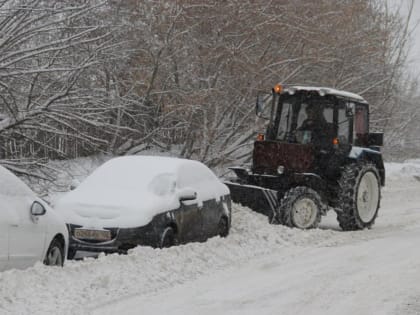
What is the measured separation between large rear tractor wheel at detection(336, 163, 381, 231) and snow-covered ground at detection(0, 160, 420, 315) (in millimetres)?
1181

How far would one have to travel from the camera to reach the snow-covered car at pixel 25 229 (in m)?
7.98

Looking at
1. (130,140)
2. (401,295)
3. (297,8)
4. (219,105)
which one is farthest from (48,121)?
(401,295)

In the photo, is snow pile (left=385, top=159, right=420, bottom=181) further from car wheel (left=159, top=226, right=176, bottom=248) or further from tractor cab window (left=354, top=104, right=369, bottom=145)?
car wheel (left=159, top=226, right=176, bottom=248)

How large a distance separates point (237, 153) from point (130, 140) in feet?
12.6

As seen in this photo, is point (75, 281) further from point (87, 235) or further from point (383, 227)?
point (383, 227)

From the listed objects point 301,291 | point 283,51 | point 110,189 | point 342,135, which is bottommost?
point 301,291

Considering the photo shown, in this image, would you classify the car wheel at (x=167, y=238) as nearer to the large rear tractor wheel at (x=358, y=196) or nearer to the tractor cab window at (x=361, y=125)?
the large rear tractor wheel at (x=358, y=196)

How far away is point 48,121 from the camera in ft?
55.1

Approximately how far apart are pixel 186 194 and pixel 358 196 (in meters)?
3.99

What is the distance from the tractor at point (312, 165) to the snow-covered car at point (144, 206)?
1.14m

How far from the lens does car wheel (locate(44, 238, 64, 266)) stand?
8.88 meters

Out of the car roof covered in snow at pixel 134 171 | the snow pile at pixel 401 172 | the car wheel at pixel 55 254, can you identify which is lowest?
the car wheel at pixel 55 254

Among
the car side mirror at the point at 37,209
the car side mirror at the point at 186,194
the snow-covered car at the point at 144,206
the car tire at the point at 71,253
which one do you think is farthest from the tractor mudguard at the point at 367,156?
the car side mirror at the point at 37,209

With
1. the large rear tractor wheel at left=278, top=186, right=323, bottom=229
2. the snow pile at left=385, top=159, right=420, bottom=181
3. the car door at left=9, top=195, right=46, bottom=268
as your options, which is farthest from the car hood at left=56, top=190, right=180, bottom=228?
the snow pile at left=385, top=159, right=420, bottom=181
